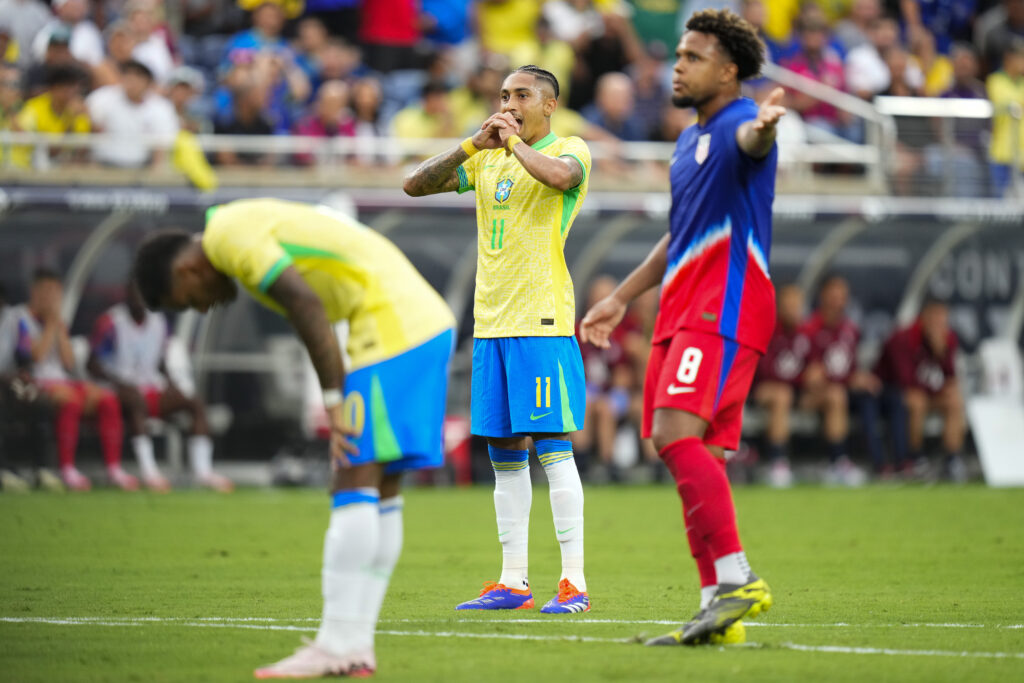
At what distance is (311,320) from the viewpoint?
5.34 meters

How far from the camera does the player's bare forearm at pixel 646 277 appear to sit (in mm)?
6816

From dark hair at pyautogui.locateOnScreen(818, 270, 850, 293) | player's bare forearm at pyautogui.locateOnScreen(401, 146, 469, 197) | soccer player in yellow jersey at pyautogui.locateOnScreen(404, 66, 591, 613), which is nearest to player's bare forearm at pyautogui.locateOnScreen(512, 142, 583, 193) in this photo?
soccer player in yellow jersey at pyautogui.locateOnScreen(404, 66, 591, 613)

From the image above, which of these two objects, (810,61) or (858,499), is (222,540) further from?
(810,61)

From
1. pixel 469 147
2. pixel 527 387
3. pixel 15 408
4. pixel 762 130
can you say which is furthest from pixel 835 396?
pixel 762 130

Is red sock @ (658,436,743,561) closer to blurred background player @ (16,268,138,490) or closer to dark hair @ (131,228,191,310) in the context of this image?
dark hair @ (131,228,191,310)

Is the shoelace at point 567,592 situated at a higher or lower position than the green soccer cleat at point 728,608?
lower

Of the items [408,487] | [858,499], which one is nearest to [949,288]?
[858,499]

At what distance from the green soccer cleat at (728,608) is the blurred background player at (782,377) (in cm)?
1208

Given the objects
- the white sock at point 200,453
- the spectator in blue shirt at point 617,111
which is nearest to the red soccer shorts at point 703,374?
the white sock at point 200,453

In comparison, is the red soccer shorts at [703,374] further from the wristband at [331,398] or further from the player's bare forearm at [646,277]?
the wristband at [331,398]

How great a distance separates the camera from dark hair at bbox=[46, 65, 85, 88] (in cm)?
1711

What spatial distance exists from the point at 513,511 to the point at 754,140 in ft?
8.33

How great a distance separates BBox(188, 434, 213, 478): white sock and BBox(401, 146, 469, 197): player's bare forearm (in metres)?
9.49

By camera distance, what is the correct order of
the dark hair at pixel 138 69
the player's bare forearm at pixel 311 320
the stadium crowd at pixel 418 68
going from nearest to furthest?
the player's bare forearm at pixel 311 320 < the dark hair at pixel 138 69 < the stadium crowd at pixel 418 68
